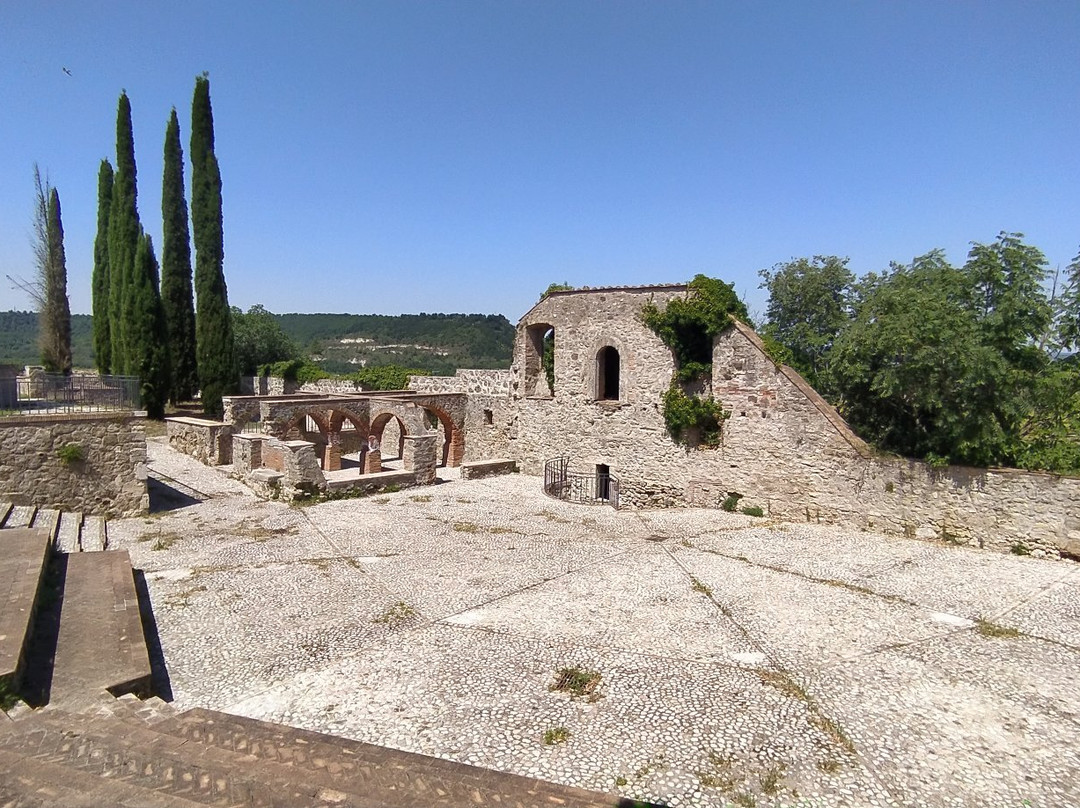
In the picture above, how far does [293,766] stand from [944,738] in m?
5.62

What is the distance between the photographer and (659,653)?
294 inches

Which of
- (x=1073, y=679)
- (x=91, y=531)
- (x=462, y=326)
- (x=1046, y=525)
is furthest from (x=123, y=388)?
(x=462, y=326)

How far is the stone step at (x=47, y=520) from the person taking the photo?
10938 millimetres

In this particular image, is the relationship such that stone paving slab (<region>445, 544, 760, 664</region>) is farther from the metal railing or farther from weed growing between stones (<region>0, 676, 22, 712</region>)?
the metal railing

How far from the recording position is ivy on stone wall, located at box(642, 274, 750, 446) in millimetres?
16281

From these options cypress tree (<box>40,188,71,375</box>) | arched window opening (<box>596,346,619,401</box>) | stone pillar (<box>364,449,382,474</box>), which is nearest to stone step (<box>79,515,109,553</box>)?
stone pillar (<box>364,449,382,474</box>)

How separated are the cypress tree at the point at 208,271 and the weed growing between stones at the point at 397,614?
26.0 metres

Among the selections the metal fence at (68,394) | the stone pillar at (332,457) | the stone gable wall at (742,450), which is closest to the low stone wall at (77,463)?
the metal fence at (68,394)

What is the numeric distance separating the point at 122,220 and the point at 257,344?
1234 centimetres

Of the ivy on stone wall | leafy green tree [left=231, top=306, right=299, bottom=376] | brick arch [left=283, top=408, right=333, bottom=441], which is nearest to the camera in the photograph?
the ivy on stone wall

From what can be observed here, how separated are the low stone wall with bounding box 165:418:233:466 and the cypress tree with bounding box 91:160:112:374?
15577 mm

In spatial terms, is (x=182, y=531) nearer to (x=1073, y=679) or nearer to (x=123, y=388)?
(x=123, y=388)

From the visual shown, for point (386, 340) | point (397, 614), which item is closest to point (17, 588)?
point (397, 614)

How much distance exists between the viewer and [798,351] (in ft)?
59.8
